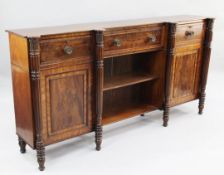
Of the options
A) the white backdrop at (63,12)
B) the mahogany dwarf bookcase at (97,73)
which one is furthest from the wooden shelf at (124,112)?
the white backdrop at (63,12)

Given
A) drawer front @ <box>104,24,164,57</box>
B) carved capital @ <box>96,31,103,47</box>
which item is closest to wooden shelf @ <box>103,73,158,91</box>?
drawer front @ <box>104,24,164,57</box>

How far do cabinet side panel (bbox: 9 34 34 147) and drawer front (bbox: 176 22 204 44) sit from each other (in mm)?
1290

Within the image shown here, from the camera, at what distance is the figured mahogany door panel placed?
2746 mm

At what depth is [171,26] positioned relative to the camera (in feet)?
8.34

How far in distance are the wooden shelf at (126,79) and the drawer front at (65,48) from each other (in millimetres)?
397

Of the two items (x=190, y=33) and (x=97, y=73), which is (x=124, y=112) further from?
(x=190, y=33)

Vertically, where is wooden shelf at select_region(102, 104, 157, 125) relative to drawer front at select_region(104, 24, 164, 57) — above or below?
below

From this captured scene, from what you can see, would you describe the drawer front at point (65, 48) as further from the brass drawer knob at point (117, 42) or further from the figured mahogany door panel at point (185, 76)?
the figured mahogany door panel at point (185, 76)

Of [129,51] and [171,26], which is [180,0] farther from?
[129,51]

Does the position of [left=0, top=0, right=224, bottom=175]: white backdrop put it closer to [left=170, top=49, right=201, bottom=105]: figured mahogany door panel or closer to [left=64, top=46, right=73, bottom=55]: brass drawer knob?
[left=170, top=49, right=201, bottom=105]: figured mahogany door panel

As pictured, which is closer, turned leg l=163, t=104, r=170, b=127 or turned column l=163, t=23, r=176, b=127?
turned column l=163, t=23, r=176, b=127

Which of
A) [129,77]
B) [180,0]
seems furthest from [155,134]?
[180,0]

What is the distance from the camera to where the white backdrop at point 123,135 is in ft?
7.10

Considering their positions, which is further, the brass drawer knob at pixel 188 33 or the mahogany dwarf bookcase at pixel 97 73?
the brass drawer knob at pixel 188 33
